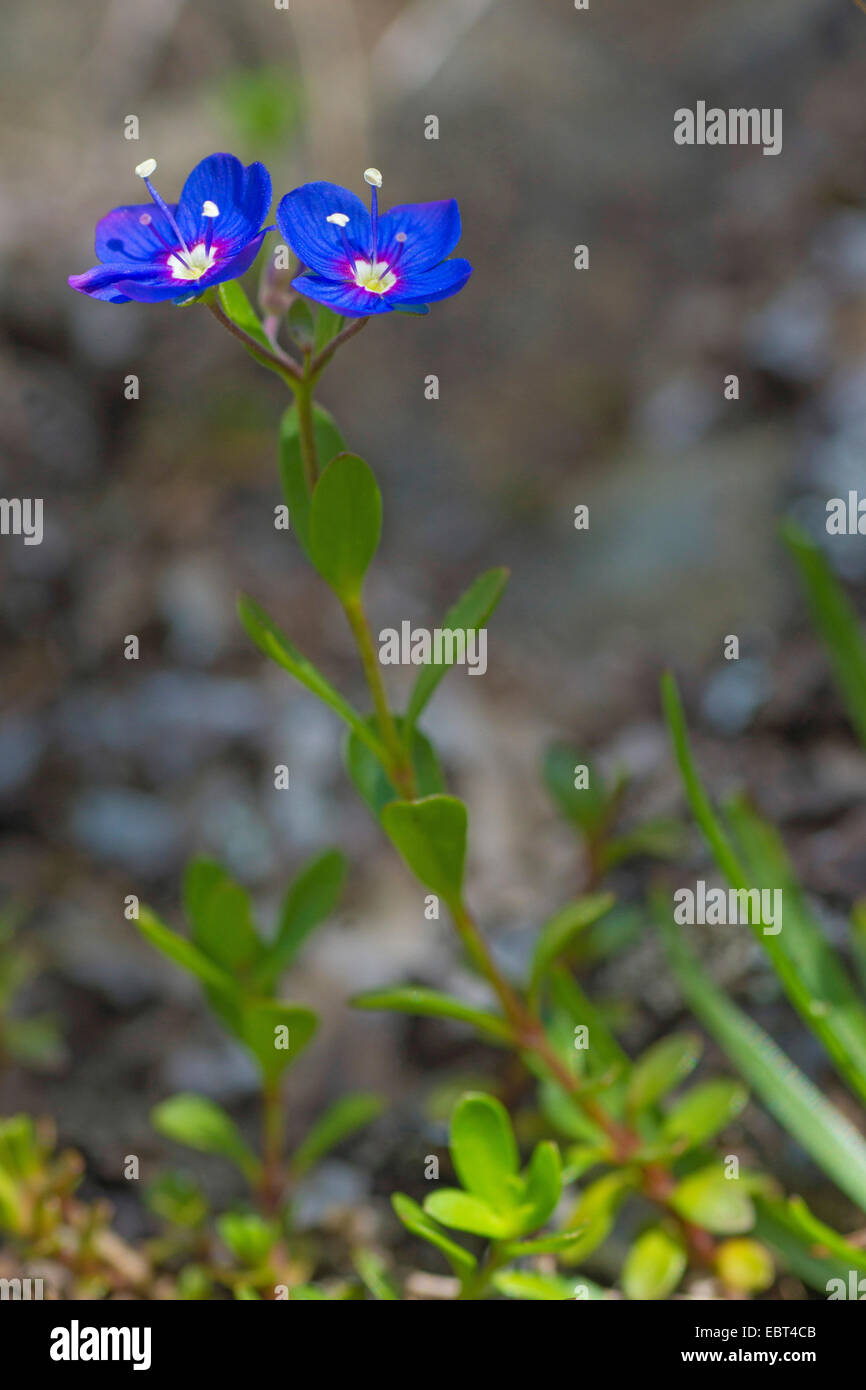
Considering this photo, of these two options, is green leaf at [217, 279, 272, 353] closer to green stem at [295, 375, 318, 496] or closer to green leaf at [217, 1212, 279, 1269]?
green stem at [295, 375, 318, 496]

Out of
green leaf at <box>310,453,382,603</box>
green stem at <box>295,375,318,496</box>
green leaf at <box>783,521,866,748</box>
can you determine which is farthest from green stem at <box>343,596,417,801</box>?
green leaf at <box>783,521,866,748</box>

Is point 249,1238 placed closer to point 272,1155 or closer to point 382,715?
point 272,1155

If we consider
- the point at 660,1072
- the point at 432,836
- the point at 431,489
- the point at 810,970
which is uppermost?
the point at 431,489

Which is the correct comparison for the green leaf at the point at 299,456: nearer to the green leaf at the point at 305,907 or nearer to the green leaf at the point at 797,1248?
the green leaf at the point at 305,907

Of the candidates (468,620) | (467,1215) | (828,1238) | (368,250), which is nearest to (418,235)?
(368,250)
